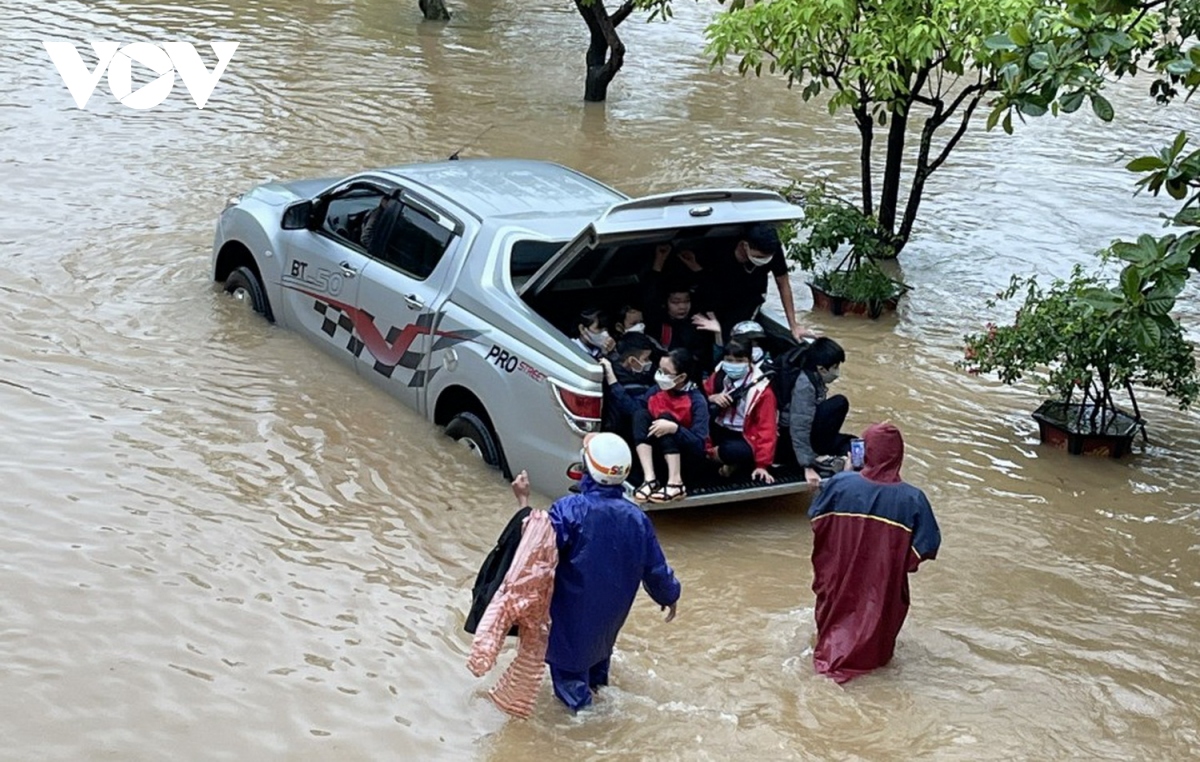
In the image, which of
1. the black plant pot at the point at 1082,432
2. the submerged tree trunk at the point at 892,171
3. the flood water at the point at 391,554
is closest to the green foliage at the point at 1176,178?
the flood water at the point at 391,554

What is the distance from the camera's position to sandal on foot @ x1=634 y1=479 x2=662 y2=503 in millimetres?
7964

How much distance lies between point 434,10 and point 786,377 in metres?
16.3

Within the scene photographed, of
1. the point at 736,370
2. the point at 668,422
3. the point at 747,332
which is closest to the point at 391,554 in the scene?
the point at 668,422

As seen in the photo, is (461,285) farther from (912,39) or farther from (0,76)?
(0,76)

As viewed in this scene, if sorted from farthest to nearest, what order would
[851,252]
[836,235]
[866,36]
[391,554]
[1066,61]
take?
[851,252] → [836,235] → [866,36] → [391,554] → [1066,61]

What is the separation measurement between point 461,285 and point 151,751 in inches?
142

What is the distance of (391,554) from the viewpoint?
7.90 metres

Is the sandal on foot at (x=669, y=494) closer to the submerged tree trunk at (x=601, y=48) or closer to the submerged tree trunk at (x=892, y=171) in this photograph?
the submerged tree trunk at (x=892, y=171)

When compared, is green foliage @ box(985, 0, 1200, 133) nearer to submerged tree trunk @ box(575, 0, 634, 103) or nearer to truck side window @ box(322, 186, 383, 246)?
truck side window @ box(322, 186, 383, 246)

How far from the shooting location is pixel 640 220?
26.9 ft

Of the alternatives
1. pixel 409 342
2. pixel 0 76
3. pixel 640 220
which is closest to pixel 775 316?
pixel 640 220

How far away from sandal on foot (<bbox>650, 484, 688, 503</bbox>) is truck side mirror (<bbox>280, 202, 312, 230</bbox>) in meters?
3.50

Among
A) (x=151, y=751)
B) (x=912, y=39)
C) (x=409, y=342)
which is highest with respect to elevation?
(x=912, y=39)

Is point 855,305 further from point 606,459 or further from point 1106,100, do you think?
point 606,459
